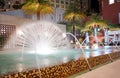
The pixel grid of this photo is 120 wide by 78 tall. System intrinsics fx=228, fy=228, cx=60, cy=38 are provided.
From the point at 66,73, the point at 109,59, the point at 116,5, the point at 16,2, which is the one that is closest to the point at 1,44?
the point at 109,59

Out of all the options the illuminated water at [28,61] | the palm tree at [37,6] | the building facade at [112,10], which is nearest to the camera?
the illuminated water at [28,61]

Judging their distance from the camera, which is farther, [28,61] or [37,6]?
[37,6]

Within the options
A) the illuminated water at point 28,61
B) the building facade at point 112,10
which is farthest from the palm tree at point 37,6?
the building facade at point 112,10

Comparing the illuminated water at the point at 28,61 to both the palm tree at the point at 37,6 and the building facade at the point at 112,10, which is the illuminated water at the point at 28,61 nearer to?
the palm tree at the point at 37,6

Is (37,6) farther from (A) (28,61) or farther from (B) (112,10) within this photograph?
(A) (28,61)

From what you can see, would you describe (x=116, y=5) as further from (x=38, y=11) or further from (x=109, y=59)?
(x=109, y=59)

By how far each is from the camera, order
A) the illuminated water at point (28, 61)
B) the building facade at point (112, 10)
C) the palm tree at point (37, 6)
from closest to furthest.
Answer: the illuminated water at point (28, 61) → the palm tree at point (37, 6) → the building facade at point (112, 10)

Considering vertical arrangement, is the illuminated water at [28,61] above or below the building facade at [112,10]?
below

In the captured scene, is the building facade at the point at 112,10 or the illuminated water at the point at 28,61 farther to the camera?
the building facade at the point at 112,10

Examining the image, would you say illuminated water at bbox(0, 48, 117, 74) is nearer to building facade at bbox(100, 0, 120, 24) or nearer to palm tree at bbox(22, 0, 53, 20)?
palm tree at bbox(22, 0, 53, 20)

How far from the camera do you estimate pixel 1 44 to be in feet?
72.3

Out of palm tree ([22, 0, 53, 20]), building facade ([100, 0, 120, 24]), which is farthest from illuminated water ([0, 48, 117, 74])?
building facade ([100, 0, 120, 24])

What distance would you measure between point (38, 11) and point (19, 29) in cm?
423

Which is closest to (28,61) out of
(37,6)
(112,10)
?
(37,6)
